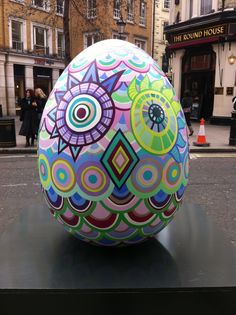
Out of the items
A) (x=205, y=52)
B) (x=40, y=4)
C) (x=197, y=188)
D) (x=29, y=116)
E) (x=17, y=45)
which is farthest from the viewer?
(x=17, y=45)

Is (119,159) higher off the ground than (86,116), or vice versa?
(86,116)

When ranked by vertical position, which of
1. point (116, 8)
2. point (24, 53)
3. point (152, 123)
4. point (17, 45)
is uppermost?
point (116, 8)

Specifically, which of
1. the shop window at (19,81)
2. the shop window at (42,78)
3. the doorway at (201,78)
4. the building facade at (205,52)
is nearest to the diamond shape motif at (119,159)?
the building facade at (205,52)

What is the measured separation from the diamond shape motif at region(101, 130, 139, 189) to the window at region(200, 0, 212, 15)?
19119 mm

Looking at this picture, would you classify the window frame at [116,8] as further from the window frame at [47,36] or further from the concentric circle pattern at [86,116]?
the concentric circle pattern at [86,116]

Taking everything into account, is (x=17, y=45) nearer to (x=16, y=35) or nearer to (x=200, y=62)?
(x=16, y=35)

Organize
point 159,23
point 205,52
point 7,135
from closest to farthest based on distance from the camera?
point 7,135
point 205,52
point 159,23

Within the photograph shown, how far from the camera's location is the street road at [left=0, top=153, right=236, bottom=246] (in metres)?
5.08

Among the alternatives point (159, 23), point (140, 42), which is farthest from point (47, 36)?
point (159, 23)

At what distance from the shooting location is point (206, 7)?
19.3m

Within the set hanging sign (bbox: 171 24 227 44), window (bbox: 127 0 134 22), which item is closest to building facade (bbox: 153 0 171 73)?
window (bbox: 127 0 134 22)

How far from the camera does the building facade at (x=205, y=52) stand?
17.8m

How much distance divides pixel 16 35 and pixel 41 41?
2.48 metres

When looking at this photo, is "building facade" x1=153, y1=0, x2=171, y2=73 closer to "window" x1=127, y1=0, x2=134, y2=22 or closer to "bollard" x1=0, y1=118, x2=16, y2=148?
"window" x1=127, y1=0, x2=134, y2=22
